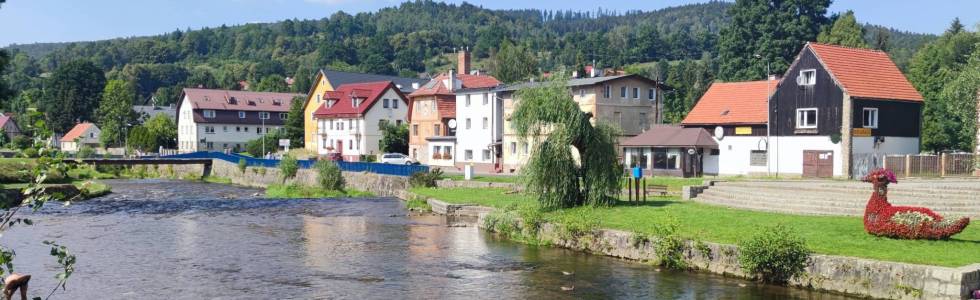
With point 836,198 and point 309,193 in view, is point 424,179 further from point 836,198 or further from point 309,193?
point 836,198

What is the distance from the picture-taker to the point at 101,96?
14512 centimetres

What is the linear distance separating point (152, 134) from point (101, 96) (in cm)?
3660

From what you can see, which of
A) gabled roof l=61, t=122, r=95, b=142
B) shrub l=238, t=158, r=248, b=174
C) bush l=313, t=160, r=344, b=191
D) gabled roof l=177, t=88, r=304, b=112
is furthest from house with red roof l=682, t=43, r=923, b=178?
gabled roof l=61, t=122, r=95, b=142

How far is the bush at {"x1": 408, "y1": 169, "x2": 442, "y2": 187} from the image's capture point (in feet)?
184

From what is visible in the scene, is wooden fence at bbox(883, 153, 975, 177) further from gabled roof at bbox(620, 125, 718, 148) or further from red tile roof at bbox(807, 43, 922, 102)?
gabled roof at bbox(620, 125, 718, 148)

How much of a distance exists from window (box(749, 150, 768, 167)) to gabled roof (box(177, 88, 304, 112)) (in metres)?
84.9

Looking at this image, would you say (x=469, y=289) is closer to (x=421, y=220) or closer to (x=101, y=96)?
(x=421, y=220)

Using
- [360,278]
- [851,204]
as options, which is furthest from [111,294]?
[851,204]

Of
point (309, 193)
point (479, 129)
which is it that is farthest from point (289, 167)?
point (479, 129)

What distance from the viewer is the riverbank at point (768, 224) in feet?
60.2

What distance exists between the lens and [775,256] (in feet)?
69.1

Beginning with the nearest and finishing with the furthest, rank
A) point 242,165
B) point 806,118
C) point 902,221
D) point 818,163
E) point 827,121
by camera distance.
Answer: point 902,221, point 827,121, point 818,163, point 806,118, point 242,165

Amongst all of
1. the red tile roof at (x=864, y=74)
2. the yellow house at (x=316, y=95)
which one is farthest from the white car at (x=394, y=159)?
the red tile roof at (x=864, y=74)

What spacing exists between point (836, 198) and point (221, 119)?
103 meters
